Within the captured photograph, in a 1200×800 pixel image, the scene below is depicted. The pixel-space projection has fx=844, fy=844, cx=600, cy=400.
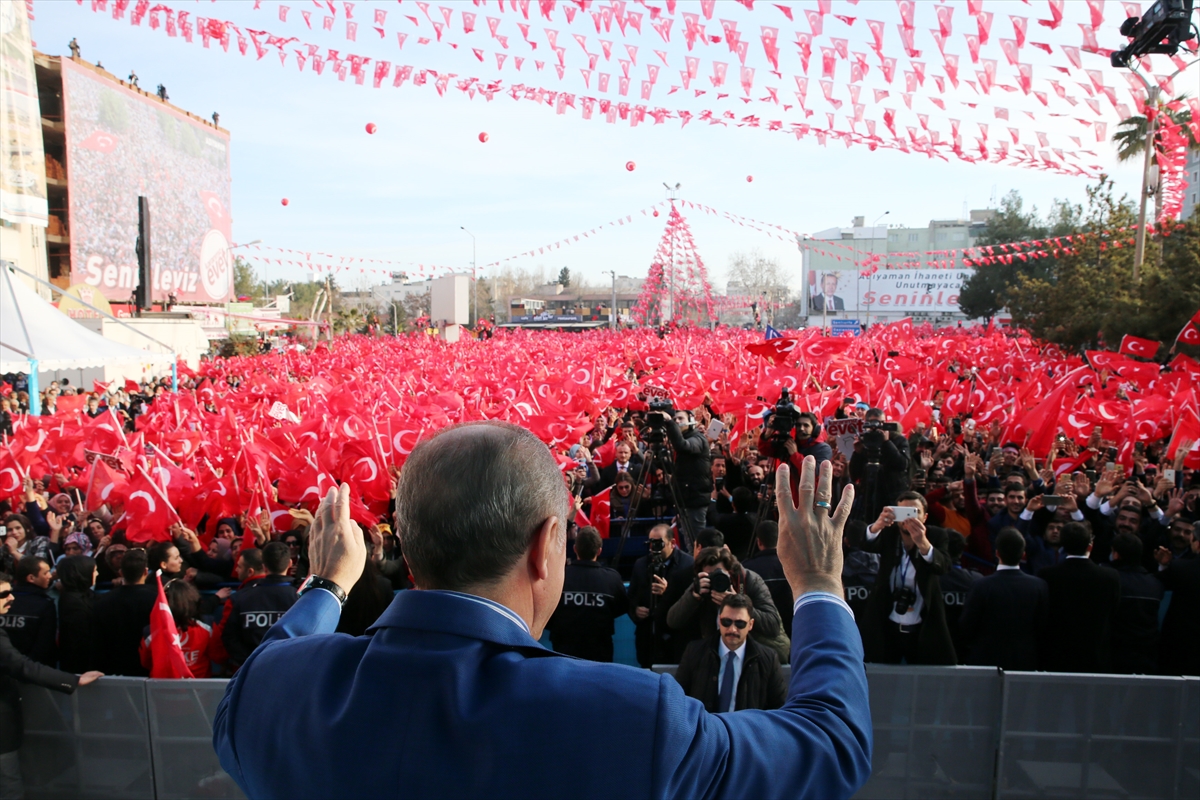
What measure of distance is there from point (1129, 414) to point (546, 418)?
683 centimetres

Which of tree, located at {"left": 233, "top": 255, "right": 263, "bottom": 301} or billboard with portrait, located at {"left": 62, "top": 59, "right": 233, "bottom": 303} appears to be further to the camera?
tree, located at {"left": 233, "top": 255, "right": 263, "bottom": 301}

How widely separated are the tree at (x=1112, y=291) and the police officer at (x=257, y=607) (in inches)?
722

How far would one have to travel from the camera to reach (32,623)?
4.87 m

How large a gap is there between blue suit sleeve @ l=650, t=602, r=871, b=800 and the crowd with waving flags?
13.9 feet

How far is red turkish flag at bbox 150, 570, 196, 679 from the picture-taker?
4.66 m

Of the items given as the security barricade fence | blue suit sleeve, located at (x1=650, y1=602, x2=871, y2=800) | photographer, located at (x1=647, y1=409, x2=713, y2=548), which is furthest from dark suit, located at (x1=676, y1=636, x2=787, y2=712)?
photographer, located at (x1=647, y1=409, x2=713, y2=548)

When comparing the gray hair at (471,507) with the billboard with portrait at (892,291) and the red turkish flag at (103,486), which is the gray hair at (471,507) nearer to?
the red turkish flag at (103,486)

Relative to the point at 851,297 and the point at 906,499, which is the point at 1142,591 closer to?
the point at 906,499

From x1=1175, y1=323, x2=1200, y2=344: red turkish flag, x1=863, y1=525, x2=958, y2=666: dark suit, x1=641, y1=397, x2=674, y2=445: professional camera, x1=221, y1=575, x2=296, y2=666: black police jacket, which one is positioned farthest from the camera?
x1=1175, y1=323, x2=1200, y2=344: red turkish flag

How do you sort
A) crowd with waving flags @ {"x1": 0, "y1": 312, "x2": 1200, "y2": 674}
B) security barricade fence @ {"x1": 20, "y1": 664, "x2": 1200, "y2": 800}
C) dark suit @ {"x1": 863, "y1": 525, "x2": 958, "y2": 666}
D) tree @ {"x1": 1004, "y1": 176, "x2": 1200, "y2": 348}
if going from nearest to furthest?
1. security barricade fence @ {"x1": 20, "y1": 664, "x2": 1200, "y2": 800}
2. dark suit @ {"x1": 863, "y1": 525, "x2": 958, "y2": 666}
3. crowd with waving flags @ {"x1": 0, "y1": 312, "x2": 1200, "y2": 674}
4. tree @ {"x1": 1004, "y1": 176, "x2": 1200, "y2": 348}

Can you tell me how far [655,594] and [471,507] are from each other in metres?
4.18

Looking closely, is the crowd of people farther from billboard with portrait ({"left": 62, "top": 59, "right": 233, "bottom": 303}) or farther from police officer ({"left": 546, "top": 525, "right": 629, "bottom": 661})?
billboard with portrait ({"left": 62, "top": 59, "right": 233, "bottom": 303})

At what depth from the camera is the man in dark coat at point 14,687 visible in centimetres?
427

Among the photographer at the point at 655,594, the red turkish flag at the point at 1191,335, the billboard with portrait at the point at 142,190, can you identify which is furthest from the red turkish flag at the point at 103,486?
the billboard with portrait at the point at 142,190
